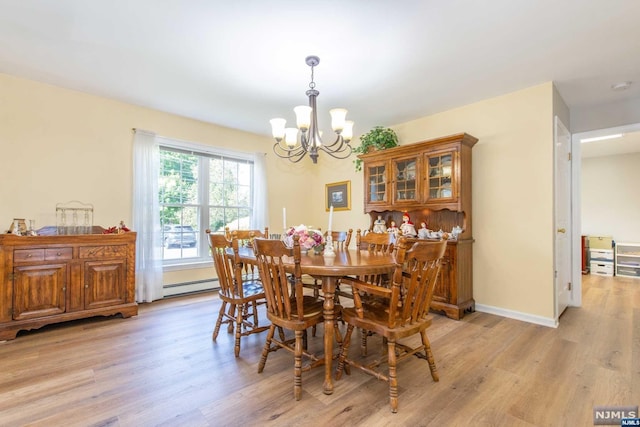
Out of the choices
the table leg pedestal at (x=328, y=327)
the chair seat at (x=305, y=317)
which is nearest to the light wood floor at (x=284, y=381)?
the table leg pedestal at (x=328, y=327)

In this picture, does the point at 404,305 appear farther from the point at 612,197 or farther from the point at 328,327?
the point at 612,197

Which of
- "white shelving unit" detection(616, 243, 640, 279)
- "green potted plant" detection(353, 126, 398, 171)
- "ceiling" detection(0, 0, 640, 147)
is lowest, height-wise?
"white shelving unit" detection(616, 243, 640, 279)

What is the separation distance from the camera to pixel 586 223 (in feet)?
20.2

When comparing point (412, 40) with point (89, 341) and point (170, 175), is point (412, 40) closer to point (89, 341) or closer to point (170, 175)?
point (170, 175)

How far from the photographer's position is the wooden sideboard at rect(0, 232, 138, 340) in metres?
2.65

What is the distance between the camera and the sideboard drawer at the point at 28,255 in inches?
105

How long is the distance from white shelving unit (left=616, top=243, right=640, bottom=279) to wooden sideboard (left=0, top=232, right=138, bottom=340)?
26.1 ft

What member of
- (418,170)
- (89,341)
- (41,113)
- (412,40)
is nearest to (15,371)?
(89,341)

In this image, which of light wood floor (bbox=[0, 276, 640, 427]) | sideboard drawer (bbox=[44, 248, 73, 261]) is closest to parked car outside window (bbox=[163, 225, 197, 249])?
sideboard drawer (bbox=[44, 248, 73, 261])

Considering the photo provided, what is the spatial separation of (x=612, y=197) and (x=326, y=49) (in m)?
6.80

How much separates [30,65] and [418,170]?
4.16 m

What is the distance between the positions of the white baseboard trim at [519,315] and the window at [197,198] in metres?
3.58

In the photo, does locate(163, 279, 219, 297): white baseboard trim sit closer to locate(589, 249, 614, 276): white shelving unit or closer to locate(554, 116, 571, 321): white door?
locate(554, 116, 571, 321): white door

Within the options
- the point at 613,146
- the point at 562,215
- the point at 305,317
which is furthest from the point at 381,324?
the point at 613,146
